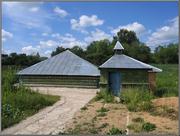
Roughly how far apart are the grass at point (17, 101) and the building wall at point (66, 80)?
1.35ft

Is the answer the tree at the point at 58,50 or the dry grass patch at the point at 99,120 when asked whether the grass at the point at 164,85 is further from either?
the tree at the point at 58,50

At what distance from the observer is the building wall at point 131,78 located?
8.74 m

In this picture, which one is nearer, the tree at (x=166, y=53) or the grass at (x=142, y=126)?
the grass at (x=142, y=126)

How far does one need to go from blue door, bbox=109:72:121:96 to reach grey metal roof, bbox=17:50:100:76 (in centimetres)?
35

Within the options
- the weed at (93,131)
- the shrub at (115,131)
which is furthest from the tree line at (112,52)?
the weed at (93,131)

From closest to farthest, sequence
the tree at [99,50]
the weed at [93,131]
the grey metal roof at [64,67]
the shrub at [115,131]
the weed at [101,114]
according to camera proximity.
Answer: the shrub at [115,131]
the weed at [93,131]
the weed at [101,114]
the tree at [99,50]
the grey metal roof at [64,67]

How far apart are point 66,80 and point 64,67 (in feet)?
1.06

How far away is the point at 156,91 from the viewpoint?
8.67 m

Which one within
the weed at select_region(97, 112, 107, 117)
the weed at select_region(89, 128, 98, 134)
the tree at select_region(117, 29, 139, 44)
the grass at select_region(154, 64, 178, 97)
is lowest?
the weed at select_region(89, 128, 98, 134)

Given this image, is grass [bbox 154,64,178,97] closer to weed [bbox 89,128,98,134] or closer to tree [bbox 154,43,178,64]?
tree [bbox 154,43,178,64]

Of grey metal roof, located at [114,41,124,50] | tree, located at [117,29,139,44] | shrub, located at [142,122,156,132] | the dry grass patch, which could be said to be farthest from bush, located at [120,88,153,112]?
shrub, located at [142,122,156,132]

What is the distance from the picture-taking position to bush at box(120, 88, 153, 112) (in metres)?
7.25

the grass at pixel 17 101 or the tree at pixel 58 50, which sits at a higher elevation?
the tree at pixel 58 50

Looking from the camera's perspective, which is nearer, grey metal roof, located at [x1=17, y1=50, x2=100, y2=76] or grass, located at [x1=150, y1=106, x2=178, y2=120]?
grass, located at [x1=150, y1=106, x2=178, y2=120]
